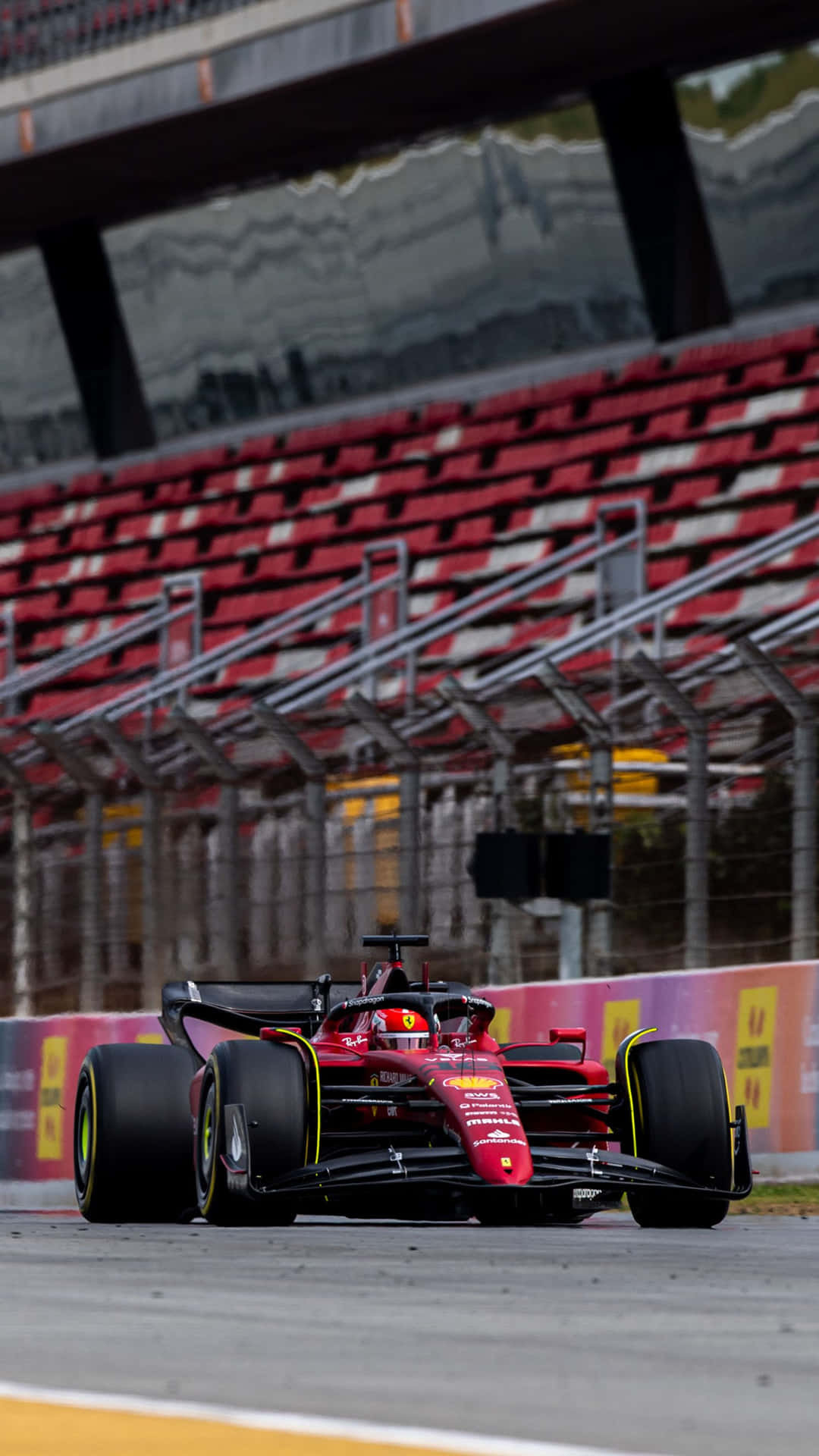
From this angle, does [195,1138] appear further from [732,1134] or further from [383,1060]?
[732,1134]

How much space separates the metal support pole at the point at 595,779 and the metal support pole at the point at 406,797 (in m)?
0.97

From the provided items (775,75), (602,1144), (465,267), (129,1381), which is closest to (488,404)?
(465,267)

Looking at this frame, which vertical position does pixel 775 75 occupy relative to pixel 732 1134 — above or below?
above

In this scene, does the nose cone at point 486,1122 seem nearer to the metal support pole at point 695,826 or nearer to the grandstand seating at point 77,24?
the metal support pole at point 695,826

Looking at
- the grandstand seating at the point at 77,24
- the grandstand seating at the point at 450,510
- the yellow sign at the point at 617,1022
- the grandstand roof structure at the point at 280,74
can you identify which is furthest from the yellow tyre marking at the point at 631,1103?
the grandstand seating at the point at 77,24

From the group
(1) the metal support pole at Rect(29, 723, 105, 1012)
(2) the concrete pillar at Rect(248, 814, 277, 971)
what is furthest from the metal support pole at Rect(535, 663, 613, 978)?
(1) the metal support pole at Rect(29, 723, 105, 1012)

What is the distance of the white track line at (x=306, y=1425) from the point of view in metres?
4.11

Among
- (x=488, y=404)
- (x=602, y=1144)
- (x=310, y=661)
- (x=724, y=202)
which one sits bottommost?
(x=602, y=1144)

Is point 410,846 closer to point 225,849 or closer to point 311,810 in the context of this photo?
point 311,810

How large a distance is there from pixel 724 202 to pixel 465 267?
3.54m

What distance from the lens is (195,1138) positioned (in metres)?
10.1

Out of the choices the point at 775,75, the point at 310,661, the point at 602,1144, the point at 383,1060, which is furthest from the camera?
the point at 775,75

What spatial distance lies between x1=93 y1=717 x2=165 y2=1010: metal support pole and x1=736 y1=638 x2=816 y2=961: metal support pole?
4.35 meters

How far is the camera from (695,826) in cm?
1395
